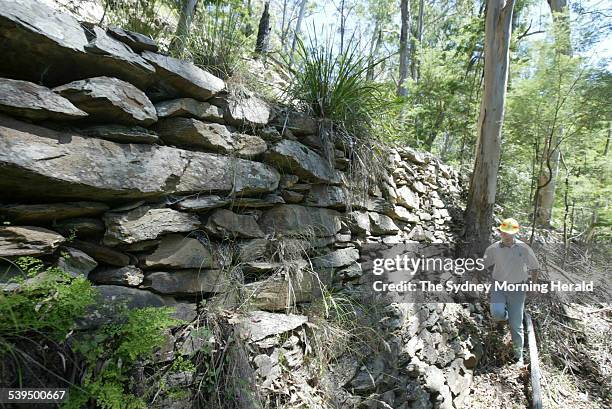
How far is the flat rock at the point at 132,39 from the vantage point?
1834 millimetres

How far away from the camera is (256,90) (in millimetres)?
2568

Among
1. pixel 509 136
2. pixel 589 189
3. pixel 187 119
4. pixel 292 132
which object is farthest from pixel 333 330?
pixel 589 189

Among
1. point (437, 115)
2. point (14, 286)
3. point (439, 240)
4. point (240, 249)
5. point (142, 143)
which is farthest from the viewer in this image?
point (437, 115)

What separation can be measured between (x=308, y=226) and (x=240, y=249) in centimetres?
63

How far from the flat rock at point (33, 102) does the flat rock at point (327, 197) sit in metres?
1.66

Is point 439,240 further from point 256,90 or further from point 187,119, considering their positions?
point 187,119

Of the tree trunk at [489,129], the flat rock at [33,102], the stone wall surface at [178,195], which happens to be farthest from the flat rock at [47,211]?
the tree trunk at [489,129]

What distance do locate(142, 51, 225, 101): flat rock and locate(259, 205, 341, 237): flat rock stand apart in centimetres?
93

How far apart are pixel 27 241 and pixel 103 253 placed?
317mm

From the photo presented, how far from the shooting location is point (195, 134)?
205 centimetres

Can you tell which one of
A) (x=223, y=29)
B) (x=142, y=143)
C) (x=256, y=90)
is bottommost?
(x=142, y=143)

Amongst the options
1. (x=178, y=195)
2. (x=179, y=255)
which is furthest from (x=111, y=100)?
(x=179, y=255)

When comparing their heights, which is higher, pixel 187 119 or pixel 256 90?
pixel 256 90

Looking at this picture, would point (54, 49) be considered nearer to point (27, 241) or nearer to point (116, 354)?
point (27, 241)
